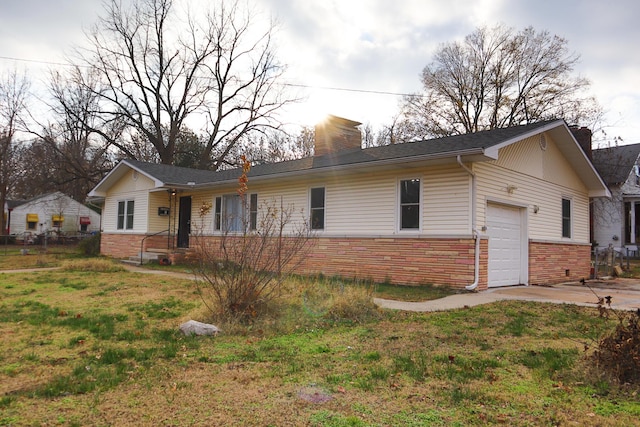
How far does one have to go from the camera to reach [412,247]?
11031 millimetres

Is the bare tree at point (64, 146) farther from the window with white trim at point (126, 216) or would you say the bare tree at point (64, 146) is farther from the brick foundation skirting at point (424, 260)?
the brick foundation skirting at point (424, 260)

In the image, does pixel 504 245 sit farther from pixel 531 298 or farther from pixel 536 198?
pixel 531 298

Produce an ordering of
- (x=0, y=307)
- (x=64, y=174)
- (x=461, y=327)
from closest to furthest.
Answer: (x=461, y=327)
(x=0, y=307)
(x=64, y=174)

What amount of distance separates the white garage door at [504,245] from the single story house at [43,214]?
34218 millimetres

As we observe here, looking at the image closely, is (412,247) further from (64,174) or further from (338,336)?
(64,174)

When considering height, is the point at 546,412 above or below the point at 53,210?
below

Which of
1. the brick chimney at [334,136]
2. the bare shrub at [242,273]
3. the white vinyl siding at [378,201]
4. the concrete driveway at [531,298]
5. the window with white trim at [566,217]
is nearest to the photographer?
the bare shrub at [242,273]

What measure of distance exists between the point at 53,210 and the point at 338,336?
39594 mm

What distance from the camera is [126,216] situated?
2033cm

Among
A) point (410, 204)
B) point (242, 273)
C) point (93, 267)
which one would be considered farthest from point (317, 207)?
point (242, 273)

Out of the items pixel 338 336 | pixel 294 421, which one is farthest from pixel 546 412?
pixel 338 336

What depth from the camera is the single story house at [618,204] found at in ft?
85.8

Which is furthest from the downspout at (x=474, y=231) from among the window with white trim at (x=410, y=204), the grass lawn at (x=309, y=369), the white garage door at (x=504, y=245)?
the grass lawn at (x=309, y=369)

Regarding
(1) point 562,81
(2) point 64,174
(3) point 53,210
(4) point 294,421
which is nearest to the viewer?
(4) point 294,421
